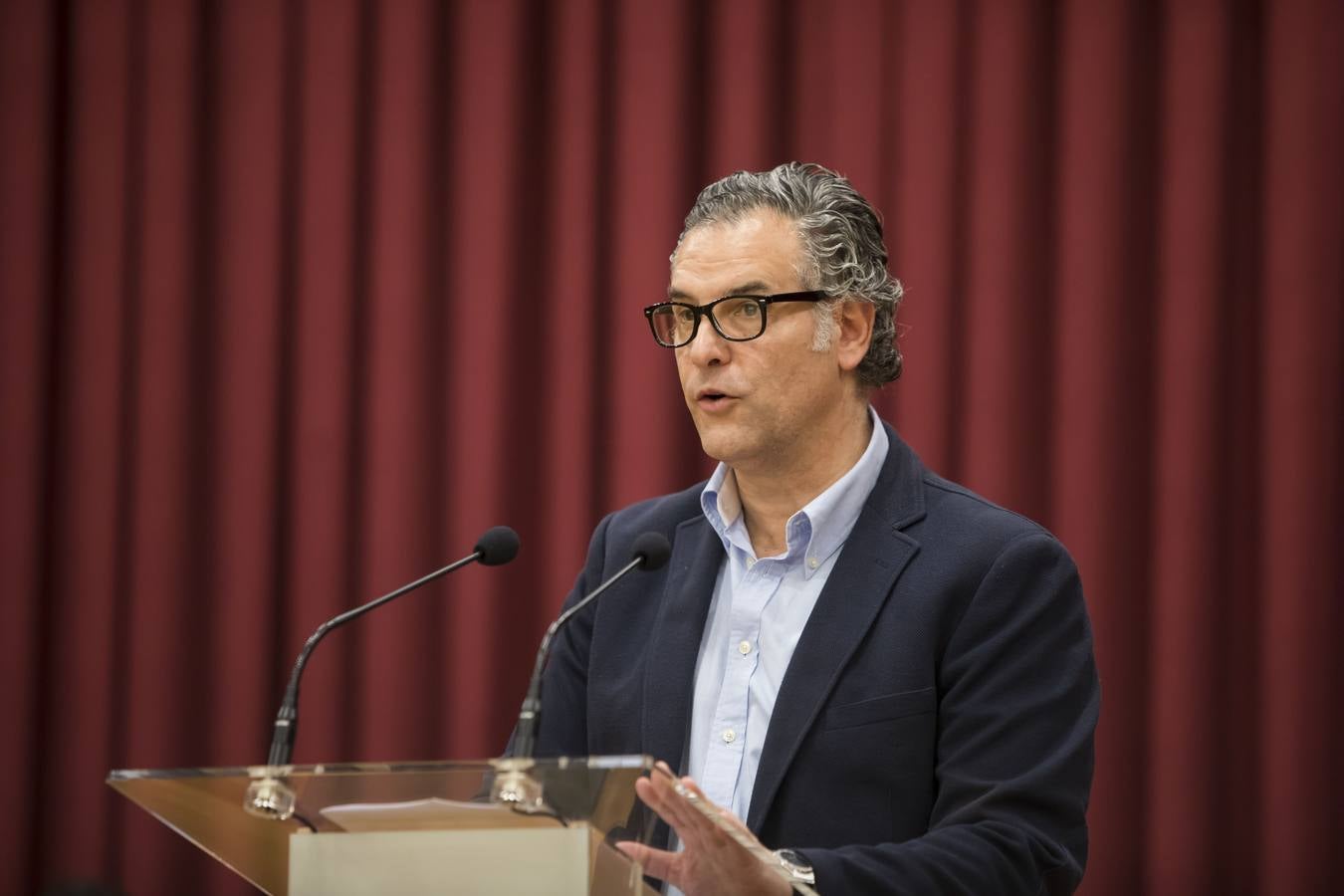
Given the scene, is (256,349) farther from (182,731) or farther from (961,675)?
(961,675)

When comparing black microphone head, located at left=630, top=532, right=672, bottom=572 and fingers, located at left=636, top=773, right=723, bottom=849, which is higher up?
black microphone head, located at left=630, top=532, right=672, bottom=572

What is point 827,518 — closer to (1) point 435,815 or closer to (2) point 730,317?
(2) point 730,317

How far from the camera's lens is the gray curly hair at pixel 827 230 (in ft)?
6.88

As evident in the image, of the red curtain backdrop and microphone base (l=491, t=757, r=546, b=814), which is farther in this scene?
the red curtain backdrop

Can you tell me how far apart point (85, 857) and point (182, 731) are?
338mm

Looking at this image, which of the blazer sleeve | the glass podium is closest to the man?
the blazer sleeve

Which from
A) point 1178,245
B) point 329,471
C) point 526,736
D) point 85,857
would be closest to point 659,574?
point 526,736

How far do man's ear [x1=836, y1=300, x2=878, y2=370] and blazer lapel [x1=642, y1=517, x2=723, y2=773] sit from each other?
338 millimetres

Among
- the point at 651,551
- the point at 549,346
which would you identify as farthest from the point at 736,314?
the point at 549,346

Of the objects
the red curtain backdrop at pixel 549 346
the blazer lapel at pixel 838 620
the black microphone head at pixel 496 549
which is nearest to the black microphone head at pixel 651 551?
the black microphone head at pixel 496 549

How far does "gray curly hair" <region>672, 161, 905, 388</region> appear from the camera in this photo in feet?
6.88

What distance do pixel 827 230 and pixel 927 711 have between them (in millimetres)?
733

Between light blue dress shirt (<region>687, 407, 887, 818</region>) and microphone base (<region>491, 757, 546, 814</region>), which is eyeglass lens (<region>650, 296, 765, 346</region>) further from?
microphone base (<region>491, 757, 546, 814</region>)

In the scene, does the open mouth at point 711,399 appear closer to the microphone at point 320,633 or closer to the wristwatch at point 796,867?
the microphone at point 320,633
